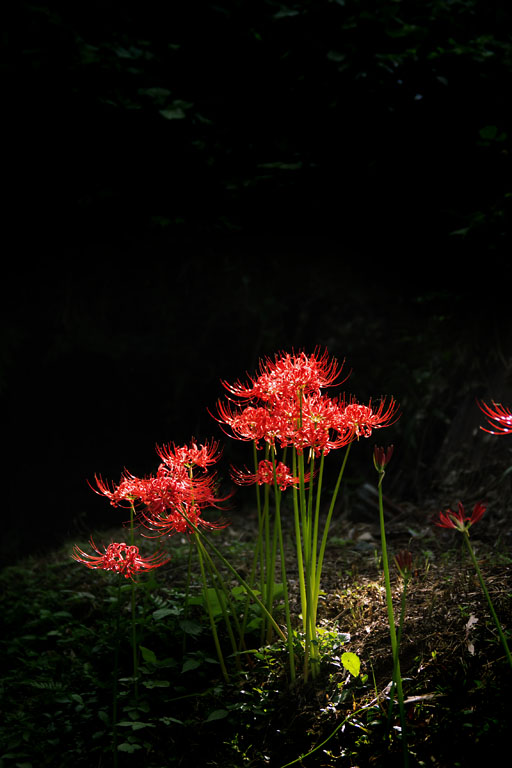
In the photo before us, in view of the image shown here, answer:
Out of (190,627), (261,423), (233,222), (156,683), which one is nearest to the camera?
(261,423)

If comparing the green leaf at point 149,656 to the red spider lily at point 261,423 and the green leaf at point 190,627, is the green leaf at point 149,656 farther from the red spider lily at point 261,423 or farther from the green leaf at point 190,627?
the red spider lily at point 261,423

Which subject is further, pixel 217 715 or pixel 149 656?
pixel 149 656

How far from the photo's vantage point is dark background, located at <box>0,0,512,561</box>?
4.30 m

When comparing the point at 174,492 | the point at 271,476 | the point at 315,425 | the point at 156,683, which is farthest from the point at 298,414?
the point at 156,683

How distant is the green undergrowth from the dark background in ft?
7.27

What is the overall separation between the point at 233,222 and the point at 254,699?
3.83 m

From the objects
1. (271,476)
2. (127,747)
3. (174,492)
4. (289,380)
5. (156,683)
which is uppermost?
(289,380)

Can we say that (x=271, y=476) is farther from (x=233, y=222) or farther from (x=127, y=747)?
(x=233, y=222)

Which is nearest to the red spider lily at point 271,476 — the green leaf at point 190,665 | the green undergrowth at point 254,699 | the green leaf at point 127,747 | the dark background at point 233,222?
the green undergrowth at point 254,699

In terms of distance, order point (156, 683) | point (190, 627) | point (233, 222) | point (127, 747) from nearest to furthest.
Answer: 1. point (127, 747)
2. point (156, 683)
3. point (190, 627)
4. point (233, 222)

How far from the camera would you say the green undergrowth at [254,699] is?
1.69 meters

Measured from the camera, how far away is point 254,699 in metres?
1.99

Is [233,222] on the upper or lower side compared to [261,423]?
upper

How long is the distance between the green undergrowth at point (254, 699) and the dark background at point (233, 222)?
222 cm
